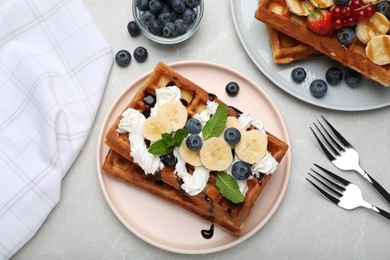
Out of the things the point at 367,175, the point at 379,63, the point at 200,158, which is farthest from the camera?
the point at 367,175

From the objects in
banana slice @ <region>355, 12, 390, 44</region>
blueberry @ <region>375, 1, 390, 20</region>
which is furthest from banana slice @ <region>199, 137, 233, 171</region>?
blueberry @ <region>375, 1, 390, 20</region>

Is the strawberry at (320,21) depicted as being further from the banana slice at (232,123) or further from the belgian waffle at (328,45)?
the banana slice at (232,123)

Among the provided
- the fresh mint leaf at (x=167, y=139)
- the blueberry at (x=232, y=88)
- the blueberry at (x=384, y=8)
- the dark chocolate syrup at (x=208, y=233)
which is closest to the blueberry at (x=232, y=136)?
the fresh mint leaf at (x=167, y=139)

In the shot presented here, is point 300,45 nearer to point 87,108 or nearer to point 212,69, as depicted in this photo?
point 212,69

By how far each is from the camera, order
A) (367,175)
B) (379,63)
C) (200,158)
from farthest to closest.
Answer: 1. (367,175)
2. (379,63)
3. (200,158)

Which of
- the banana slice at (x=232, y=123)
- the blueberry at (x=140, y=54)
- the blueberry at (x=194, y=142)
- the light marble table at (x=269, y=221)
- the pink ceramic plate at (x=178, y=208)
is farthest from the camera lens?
the blueberry at (x=140, y=54)

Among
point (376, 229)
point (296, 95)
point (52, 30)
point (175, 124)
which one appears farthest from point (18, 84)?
point (376, 229)
